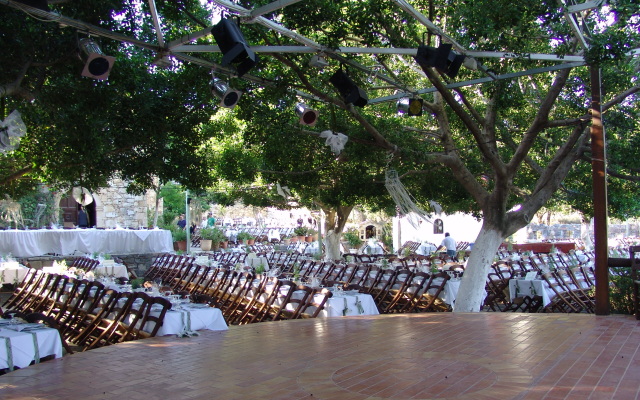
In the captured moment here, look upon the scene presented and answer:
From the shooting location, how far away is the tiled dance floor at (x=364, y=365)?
13.5 ft

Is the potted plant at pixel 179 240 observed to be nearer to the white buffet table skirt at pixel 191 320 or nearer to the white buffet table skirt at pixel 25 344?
the white buffet table skirt at pixel 191 320

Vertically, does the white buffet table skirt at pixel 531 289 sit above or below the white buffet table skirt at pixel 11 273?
below

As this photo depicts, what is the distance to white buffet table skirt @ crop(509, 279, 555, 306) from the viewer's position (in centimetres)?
923

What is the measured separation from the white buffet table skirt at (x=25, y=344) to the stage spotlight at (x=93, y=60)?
2.43 m

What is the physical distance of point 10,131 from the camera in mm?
5520

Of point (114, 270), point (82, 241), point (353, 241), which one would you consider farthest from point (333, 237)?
point (353, 241)

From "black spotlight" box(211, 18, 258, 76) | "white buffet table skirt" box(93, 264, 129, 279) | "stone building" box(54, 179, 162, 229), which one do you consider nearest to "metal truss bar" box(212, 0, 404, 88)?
"black spotlight" box(211, 18, 258, 76)

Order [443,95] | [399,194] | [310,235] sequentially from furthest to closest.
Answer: [310,235]
[399,194]
[443,95]

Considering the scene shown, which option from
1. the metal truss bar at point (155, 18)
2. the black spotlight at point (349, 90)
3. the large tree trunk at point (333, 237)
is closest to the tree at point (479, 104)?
the black spotlight at point (349, 90)

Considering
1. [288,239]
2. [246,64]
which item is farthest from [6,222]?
[246,64]

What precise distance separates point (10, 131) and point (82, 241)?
10.8 m

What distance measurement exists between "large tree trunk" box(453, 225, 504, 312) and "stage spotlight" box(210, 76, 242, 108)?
4437 millimetres

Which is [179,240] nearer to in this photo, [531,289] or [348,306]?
[348,306]

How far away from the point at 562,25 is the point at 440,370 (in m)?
5.15
